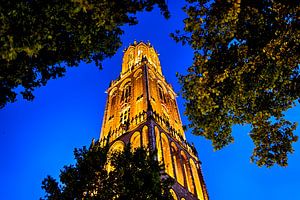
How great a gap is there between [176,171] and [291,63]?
21128mm

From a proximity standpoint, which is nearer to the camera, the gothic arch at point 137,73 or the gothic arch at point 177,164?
the gothic arch at point 177,164

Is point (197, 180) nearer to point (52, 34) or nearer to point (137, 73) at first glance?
point (137, 73)

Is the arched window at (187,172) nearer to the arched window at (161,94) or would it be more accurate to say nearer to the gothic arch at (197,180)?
the gothic arch at (197,180)

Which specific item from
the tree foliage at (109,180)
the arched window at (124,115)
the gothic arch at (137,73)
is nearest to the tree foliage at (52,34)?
Answer: the tree foliage at (109,180)

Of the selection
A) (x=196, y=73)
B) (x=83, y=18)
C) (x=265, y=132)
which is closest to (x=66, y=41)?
(x=83, y=18)

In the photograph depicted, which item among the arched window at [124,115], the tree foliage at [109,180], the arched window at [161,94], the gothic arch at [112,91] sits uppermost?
the gothic arch at [112,91]

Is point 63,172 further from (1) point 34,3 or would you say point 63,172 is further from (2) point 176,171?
(2) point 176,171

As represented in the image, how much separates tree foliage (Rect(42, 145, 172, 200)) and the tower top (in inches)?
1560

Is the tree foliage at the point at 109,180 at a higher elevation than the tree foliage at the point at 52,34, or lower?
lower

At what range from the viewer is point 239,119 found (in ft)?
43.3

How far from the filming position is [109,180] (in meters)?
13.2

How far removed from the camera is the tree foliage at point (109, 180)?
1240 cm

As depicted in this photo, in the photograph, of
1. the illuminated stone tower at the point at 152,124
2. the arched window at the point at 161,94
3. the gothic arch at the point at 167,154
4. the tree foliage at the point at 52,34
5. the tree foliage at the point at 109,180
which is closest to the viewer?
the tree foliage at the point at 52,34

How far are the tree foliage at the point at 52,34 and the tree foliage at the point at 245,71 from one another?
2.34 meters
